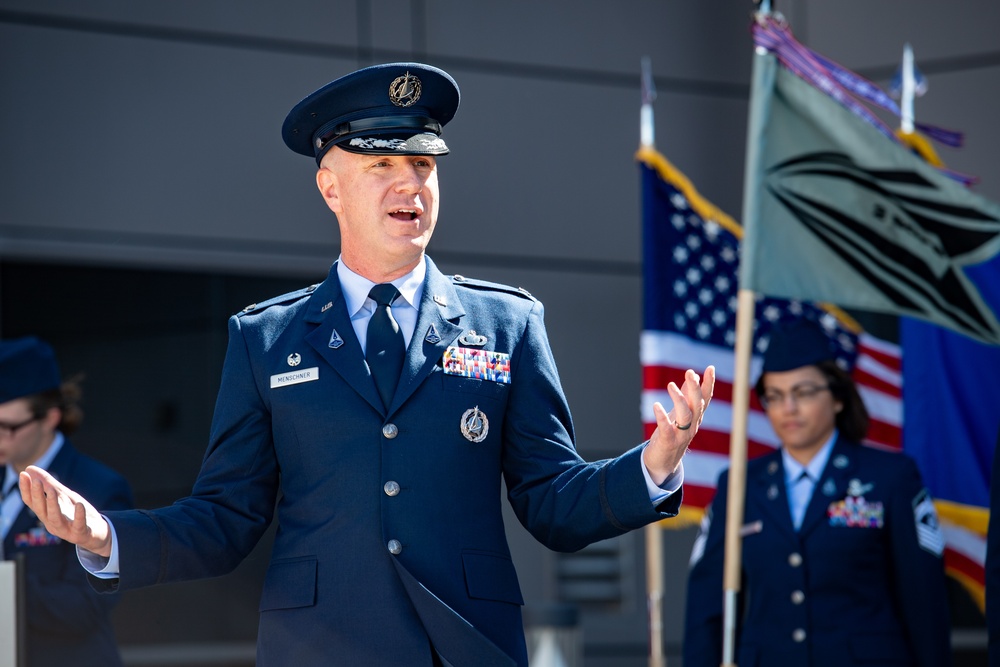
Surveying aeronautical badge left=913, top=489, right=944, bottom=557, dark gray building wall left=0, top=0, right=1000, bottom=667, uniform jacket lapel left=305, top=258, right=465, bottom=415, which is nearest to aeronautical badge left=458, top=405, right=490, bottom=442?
uniform jacket lapel left=305, top=258, right=465, bottom=415

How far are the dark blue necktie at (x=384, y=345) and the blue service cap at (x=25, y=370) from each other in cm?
264

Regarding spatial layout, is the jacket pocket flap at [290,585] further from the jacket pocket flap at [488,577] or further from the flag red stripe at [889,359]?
the flag red stripe at [889,359]

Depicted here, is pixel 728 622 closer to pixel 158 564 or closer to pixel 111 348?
pixel 158 564

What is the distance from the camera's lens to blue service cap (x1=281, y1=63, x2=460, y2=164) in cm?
260

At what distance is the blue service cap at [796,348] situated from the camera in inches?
192

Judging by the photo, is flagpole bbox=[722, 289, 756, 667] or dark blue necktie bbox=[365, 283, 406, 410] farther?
flagpole bbox=[722, 289, 756, 667]

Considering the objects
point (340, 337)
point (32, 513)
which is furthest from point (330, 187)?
point (32, 513)

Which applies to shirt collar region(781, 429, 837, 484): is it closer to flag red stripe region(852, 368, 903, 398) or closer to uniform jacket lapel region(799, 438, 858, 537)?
uniform jacket lapel region(799, 438, 858, 537)

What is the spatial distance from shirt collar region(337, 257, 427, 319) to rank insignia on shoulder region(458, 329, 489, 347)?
11 cm

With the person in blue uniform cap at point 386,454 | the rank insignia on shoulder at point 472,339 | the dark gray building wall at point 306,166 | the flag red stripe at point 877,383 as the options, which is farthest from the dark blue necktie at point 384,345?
the dark gray building wall at point 306,166

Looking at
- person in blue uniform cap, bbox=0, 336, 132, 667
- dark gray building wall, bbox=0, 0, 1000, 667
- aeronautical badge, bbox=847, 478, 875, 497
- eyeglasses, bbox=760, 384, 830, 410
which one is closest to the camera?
person in blue uniform cap, bbox=0, 336, 132, 667

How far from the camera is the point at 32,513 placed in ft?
15.0

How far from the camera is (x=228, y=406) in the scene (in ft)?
8.46

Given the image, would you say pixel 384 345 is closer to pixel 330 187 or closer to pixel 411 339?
pixel 411 339
